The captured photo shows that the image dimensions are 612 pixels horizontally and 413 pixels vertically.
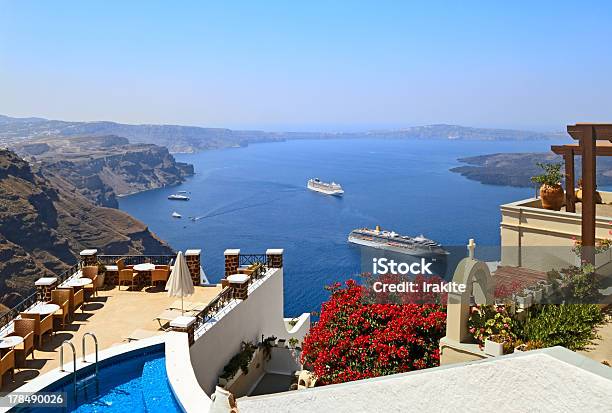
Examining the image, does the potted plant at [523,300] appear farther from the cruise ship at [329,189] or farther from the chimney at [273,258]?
the cruise ship at [329,189]

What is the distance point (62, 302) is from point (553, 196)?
9.19 metres

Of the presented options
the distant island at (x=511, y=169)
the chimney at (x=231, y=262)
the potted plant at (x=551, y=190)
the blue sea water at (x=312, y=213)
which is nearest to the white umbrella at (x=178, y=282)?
the chimney at (x=231, y=262)

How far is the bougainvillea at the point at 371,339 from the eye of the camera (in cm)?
743

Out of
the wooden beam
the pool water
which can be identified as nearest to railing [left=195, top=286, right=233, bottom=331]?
the pool water

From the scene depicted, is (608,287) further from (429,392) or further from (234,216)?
(234,216)

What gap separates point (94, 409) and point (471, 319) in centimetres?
468

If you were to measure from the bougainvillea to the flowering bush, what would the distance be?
3.05 ft

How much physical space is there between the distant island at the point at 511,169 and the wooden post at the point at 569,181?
105 meters

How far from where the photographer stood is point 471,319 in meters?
6.62

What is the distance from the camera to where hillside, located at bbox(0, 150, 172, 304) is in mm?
71875

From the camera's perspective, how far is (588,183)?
8.61m

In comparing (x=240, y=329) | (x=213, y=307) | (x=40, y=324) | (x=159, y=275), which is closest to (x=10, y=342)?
(x=40, y=324)

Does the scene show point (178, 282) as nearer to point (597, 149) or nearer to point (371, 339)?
point (371, 339)

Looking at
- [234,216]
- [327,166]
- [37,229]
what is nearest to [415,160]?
[327,166]
